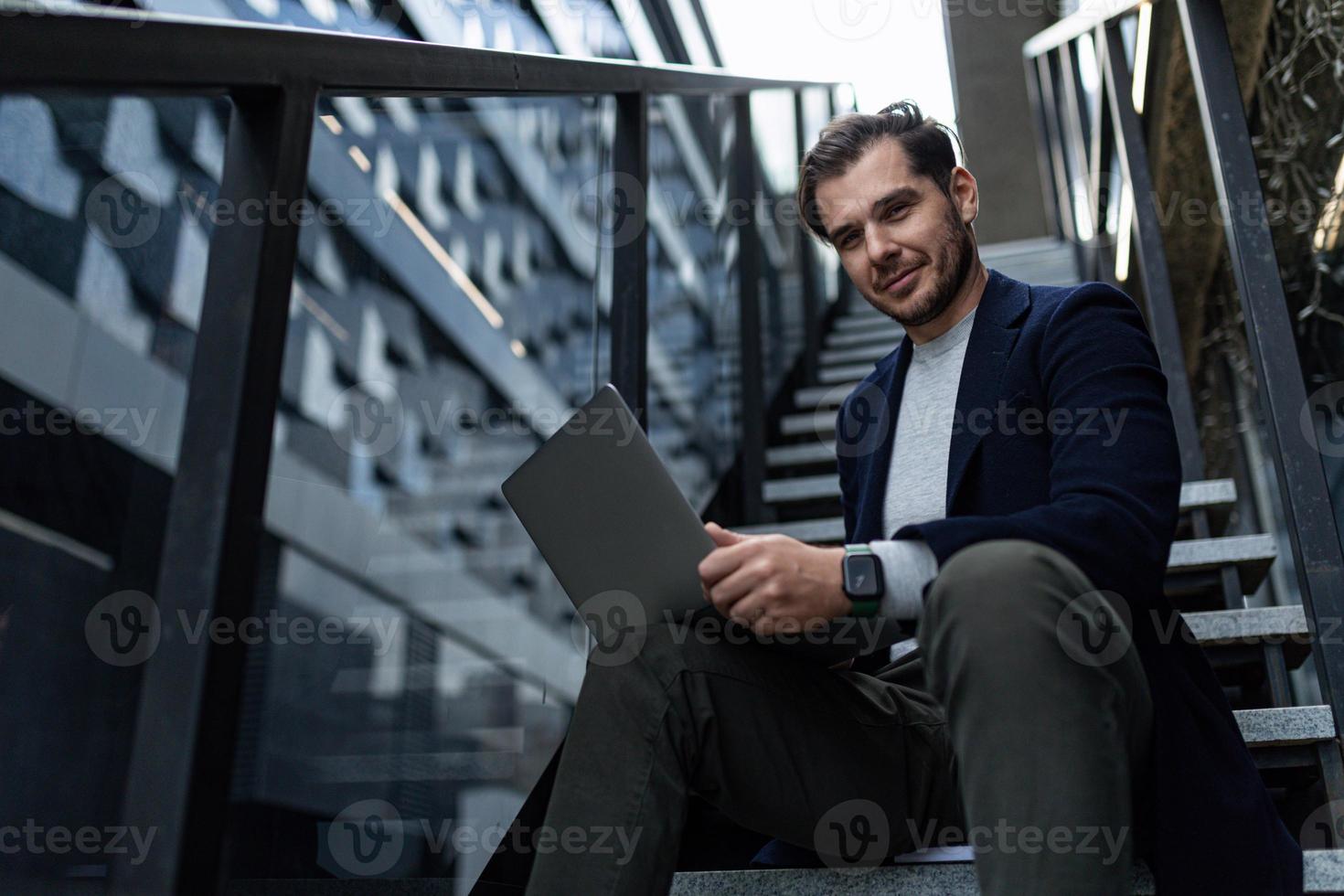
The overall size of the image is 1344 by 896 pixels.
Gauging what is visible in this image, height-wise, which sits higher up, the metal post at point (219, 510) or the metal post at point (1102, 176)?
the metal post at point (1102, 176)

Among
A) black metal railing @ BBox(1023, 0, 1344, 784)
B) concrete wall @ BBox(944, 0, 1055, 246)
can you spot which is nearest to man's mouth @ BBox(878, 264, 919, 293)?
black metal railing @ BBox(1023, 0, 1344, 784)

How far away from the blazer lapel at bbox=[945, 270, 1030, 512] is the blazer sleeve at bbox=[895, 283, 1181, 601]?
89 millimetres

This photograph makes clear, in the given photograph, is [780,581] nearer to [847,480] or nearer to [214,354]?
[214,354]

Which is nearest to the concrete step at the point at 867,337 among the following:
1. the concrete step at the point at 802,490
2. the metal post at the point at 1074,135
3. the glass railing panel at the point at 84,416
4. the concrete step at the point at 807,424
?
the metal post at the point at 1074,135

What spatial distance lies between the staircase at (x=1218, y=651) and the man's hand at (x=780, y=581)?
1.21ft

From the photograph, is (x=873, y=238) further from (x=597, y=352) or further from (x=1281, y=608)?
(x=1281, y=608)

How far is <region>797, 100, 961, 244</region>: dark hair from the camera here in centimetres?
154

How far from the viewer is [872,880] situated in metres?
1.25

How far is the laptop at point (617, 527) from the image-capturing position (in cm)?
114

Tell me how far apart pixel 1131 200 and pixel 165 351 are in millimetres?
2390

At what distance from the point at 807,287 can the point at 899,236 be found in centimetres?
290

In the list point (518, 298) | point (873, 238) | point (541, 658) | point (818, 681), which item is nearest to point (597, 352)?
point (518, 298)

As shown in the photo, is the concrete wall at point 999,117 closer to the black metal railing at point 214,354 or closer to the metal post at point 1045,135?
the metal post at point 1045,135

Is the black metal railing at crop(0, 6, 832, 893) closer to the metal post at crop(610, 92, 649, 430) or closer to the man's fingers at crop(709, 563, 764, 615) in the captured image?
the man's fingers at crop(709, 563, 764, 615)
